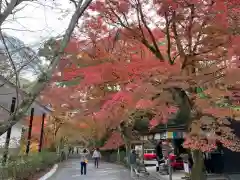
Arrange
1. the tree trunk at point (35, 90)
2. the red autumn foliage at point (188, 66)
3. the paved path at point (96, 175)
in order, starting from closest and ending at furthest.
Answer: the tree trunk at point (35, 90) → the red autumn foliage at point (188, 66) → the paved path at point (96, 175)

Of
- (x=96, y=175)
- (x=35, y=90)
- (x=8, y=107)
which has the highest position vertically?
(x=8, y=107)

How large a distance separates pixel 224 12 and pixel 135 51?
15.6 ft

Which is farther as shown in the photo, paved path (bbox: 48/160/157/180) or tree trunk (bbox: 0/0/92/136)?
paved path (bbox: 48/160/157/180)

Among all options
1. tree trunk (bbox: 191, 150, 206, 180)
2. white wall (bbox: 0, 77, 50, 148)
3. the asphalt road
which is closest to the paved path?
the asphalt road

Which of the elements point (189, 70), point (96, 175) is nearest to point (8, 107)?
point (96, 175)

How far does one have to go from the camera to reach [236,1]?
1024 centimetres

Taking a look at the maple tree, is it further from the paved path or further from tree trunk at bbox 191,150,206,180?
the paved path

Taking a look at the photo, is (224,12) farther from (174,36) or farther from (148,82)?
(148,82)

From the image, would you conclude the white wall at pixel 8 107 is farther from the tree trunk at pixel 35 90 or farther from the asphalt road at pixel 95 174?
the tree trunk at pixel 35 90

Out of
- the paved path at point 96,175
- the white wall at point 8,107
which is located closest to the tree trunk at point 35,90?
the white wall at point 8,107

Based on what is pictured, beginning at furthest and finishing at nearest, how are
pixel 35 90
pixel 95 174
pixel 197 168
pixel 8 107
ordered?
pixel 95 174 → pixel 8 107 → pixel 197 168 → pixel 35 90

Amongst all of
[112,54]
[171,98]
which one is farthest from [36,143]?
[171,98]

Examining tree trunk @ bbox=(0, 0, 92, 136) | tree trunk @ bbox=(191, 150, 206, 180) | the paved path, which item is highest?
tree trunk @ bbox=(0, 0, 92, 136)

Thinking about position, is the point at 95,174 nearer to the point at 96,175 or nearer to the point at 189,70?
the point at 96,175
